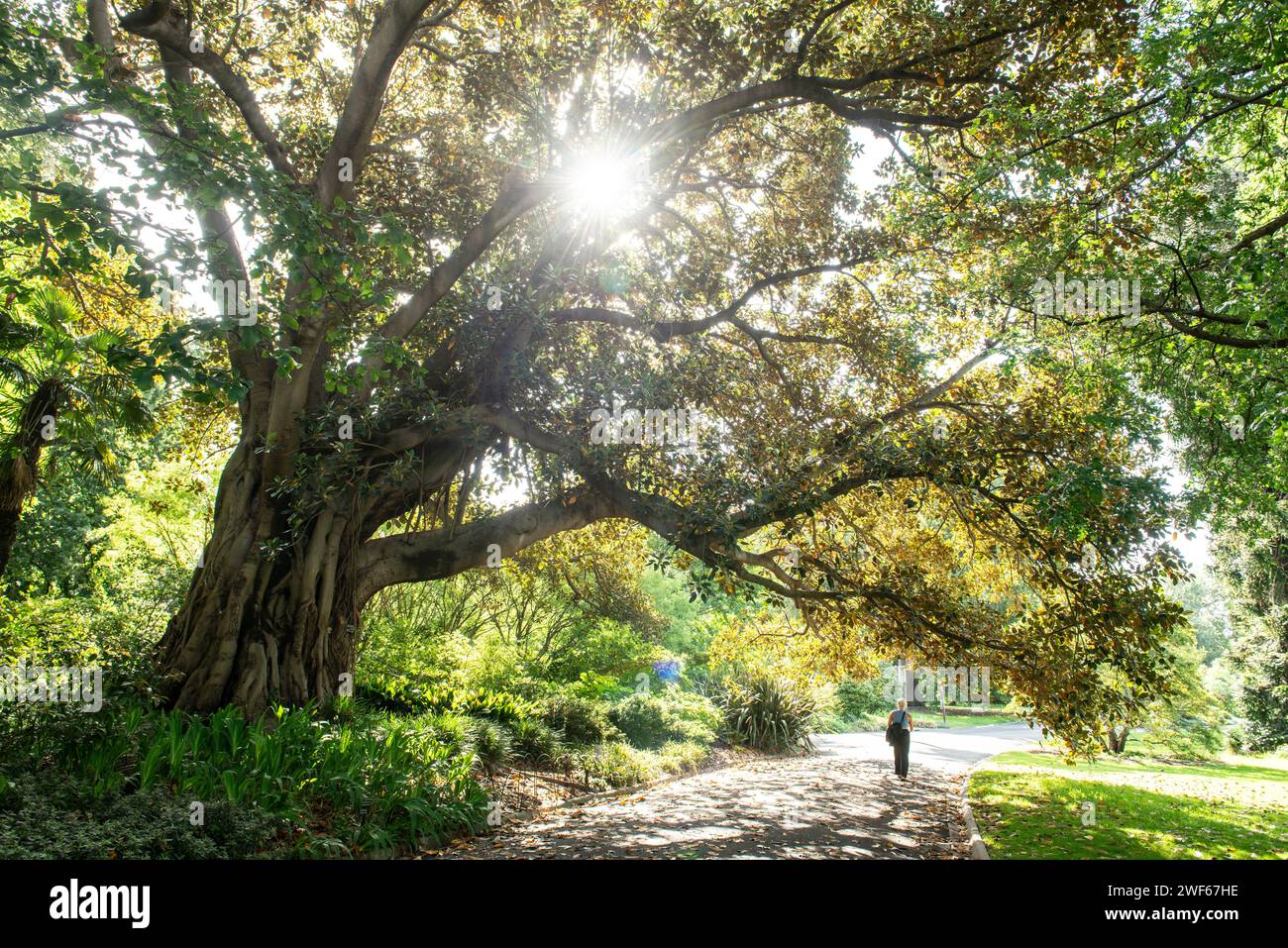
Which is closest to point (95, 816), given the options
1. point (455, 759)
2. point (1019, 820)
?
point (455, 759)

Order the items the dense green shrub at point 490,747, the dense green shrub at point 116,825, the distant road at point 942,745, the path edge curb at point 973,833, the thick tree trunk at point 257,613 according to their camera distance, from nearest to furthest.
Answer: the dense green shrub at point 116,825, the path edge curb at point 973,833, the thick tree trunk at point 257,613, the dense green shrub at point 490,747, the distant road at point 942,745

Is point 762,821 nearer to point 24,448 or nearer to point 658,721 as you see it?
point 658,721

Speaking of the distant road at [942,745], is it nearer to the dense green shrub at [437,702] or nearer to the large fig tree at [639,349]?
the large fig tree at [639,349]

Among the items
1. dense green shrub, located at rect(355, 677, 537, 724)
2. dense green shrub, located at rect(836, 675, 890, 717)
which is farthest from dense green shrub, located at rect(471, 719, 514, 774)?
dense green shrub, located at rect(836, 675, 890, 717)

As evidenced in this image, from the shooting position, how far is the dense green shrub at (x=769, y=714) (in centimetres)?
1869

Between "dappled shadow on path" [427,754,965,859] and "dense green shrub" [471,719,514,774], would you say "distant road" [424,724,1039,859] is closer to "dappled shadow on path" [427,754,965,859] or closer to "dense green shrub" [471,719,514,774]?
"dappled shadow on path" [427,754,965,859]

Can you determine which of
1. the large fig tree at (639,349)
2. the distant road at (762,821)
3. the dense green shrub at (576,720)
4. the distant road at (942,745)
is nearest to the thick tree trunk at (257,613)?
the large fig tree at (639,349)

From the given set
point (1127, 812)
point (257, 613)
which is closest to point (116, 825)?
point (257, 613)

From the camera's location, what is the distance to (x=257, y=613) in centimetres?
918

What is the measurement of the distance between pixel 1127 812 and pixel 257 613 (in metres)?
12.1

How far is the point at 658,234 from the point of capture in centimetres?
1239

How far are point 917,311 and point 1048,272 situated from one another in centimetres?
272

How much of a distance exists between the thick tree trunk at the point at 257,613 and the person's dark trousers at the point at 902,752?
32.9 ft

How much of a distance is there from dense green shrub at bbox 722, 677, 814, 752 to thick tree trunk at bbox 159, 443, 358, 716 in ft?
38.1
